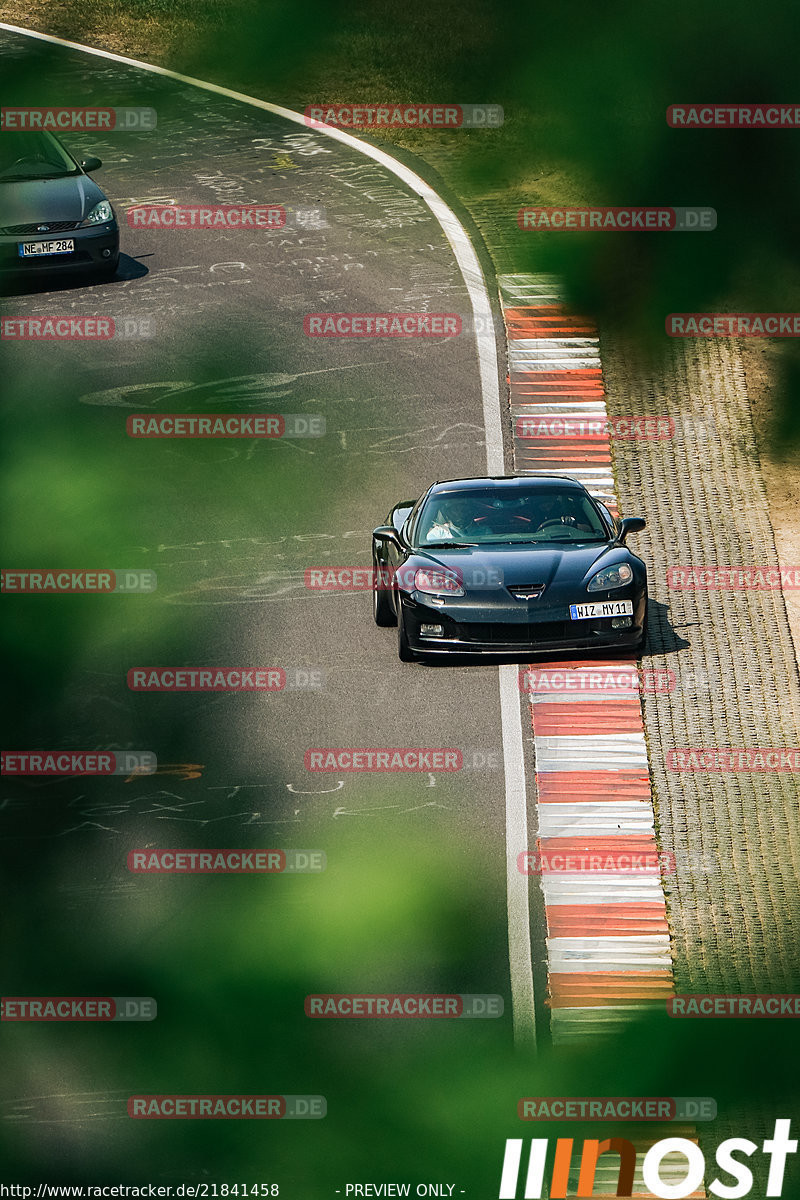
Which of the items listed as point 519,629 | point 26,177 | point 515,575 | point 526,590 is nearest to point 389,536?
point 515,575

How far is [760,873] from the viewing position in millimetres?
16672

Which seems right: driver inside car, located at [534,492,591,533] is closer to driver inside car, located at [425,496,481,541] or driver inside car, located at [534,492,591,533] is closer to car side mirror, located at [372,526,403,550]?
driver inside car, located at [425,496,481,541]

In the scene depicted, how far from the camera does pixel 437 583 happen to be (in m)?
15.5

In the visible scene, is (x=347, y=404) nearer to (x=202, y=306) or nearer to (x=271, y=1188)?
(x=202, y=306)

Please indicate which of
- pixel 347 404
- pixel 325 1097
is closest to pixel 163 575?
pixel 347 404

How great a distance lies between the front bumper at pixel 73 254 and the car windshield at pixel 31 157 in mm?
894

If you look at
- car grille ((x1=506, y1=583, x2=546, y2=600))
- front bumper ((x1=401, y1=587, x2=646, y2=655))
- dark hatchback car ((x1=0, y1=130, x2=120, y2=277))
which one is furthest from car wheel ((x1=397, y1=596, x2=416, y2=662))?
dark hatchback car ((x1=0, y1=130, x2=120, y2=277))

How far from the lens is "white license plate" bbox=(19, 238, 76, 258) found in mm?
23344

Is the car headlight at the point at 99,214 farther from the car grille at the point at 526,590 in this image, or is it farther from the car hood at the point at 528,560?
the car grille at the point at 526,590

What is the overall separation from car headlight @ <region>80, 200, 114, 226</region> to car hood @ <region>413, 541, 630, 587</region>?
31.3 feet

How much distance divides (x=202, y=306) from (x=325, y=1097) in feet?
45.8

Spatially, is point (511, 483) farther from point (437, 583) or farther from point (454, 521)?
point (437, 583)

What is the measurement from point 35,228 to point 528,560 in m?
10.7

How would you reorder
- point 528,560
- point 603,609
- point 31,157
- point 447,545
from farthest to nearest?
point 31,157 < point 447,545 < point 528,560 < point 603,609
